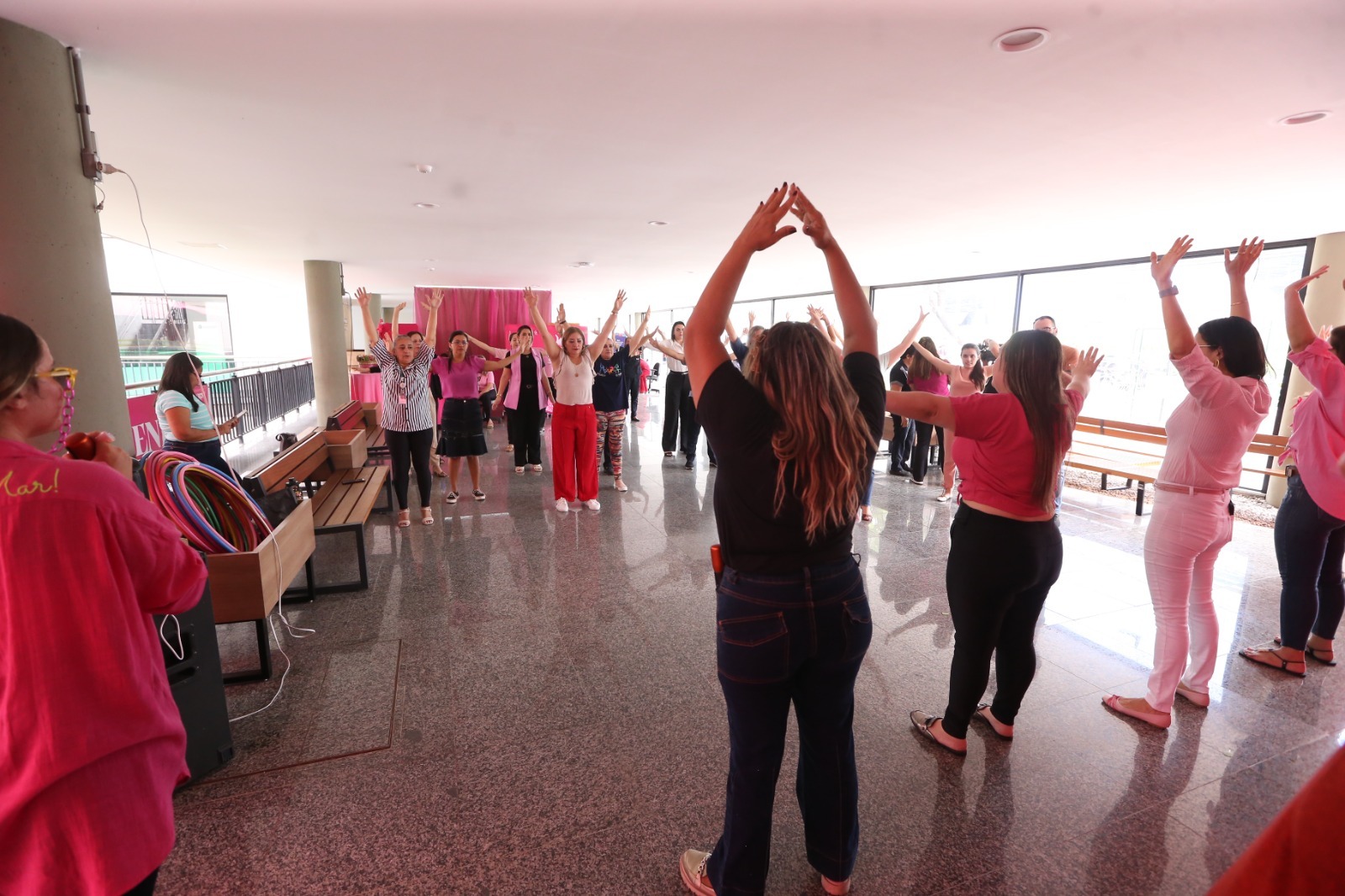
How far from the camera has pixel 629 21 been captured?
2.54 m

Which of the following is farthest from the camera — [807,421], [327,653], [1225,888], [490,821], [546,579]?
[546,579]

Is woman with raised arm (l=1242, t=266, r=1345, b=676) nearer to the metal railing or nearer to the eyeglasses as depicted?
the eyeglasses

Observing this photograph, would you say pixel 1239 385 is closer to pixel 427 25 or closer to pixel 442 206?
pixel 427 25

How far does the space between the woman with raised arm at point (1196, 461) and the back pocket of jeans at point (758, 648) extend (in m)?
2.10

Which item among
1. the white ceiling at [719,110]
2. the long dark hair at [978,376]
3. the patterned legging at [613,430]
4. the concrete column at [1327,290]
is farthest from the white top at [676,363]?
the concrete column at [1327,290]

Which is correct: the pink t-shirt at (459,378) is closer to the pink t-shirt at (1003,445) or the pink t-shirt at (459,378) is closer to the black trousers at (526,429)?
the black trousers at (526,429)

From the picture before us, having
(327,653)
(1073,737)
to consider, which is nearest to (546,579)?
(327,653)

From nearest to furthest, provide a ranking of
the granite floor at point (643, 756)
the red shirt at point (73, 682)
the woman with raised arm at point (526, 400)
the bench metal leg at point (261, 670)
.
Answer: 1. the red shirt at point (73, 682)
2. the granite floor at point (643, 756)
3. the bench metal leg at point (261, 670)
4. the woman with raised arm at point (526, 400)

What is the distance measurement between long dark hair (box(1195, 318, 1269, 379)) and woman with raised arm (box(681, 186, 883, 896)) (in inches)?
77.8

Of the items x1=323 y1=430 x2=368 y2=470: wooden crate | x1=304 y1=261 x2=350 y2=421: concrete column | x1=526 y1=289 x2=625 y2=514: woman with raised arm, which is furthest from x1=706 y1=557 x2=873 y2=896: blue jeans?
x1=304 y1=261 x2=350 y2=421: concrete column

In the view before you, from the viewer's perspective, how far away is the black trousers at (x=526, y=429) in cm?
804

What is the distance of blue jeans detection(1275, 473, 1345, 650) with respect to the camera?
10.1 ft

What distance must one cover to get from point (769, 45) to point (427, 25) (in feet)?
4.80

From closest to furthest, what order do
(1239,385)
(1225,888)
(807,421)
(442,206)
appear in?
(1225,888) < (807,421) < (1239,385) < (442,206)
